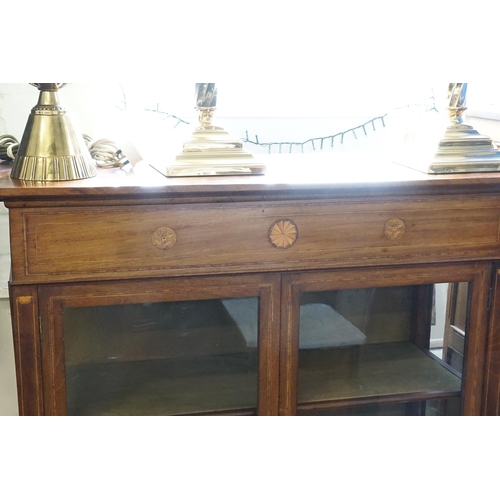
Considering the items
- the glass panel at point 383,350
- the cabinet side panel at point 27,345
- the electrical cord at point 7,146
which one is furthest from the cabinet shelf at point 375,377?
the electrical cord at point 7,146

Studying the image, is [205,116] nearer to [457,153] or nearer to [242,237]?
[242,237]

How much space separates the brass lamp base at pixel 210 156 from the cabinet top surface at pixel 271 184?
0.01 metres

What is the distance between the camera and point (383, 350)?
3.18 feet

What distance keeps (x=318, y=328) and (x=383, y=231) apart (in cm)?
17

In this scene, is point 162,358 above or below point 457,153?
below

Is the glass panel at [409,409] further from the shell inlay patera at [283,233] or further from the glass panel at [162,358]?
the shell inlay patera at [283,233]

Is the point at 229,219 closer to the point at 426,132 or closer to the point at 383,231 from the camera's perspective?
the point at 383,231

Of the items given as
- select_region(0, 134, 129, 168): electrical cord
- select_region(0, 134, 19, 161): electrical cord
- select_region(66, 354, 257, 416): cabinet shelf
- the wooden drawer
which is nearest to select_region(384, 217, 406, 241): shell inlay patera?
the wooden drawer

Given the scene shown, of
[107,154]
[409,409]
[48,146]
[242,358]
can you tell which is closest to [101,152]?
[107,154]

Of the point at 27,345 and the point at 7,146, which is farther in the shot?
the point at 7,146

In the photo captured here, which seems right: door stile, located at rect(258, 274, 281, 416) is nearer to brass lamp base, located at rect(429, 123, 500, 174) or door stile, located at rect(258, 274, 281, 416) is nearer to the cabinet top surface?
the cabinet top surface

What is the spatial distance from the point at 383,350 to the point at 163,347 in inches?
13.6

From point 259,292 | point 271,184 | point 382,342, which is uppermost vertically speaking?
point 271,184
